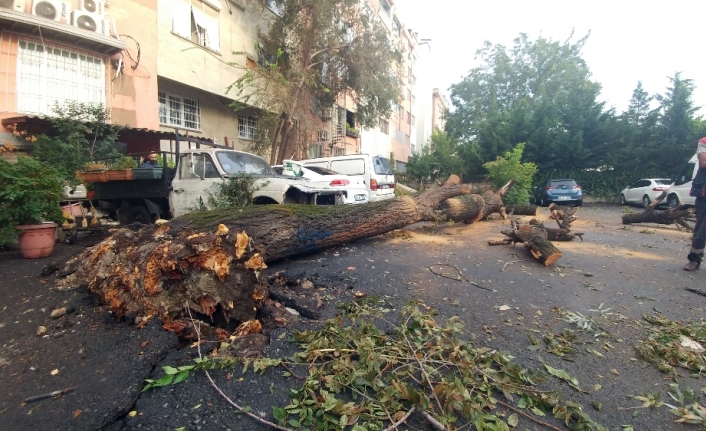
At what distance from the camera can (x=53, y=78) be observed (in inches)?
366

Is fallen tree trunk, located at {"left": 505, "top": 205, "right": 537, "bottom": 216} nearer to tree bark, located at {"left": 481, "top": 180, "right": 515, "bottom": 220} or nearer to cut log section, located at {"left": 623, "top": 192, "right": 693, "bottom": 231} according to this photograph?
tree bark, located at {"left": 481, "top": 180, "right": 515, "bottom": 220}

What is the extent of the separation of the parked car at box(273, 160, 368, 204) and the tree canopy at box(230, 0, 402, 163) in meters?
4.49

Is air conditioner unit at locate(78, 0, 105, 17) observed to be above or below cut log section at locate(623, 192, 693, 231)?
above

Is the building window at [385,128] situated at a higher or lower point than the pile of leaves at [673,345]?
higher

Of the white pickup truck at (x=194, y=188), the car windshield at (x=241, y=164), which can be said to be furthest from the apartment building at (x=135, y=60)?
the car windshield at (x=241, y=164)

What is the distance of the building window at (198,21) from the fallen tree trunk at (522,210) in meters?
12.7

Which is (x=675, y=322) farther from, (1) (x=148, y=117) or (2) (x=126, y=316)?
(1) (x=148, y=117)

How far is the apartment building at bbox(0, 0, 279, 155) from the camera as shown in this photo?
8688mm

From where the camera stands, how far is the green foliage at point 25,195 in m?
4.85

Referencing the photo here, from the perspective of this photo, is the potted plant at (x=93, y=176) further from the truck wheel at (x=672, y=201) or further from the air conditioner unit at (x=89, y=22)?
the truck wheel at (x=672, y=201)

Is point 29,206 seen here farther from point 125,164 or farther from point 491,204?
point 491,204

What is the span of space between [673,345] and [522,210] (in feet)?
31.7

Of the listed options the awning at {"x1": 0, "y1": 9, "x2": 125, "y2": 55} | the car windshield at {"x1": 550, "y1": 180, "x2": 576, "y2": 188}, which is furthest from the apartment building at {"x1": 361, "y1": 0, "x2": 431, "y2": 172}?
the awning at {"x1": 0, "y1": 9, "x2": 125, "y2": 55}

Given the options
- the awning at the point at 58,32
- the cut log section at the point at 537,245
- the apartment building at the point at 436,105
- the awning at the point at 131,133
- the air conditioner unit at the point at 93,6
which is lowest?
the cut log section at the point at 537,245
